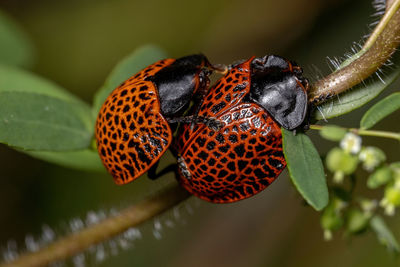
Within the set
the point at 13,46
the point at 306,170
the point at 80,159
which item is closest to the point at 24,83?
the point at 80,159

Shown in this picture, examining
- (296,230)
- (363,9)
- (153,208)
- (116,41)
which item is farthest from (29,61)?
(363,9)

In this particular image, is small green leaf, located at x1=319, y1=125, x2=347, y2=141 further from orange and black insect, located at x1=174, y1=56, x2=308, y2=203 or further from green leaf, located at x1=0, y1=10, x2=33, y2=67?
green leaf, located at x1=0, y1=10, x2=33, y2=67

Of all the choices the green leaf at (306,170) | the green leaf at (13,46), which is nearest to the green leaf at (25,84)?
the green leaf at (13,46)

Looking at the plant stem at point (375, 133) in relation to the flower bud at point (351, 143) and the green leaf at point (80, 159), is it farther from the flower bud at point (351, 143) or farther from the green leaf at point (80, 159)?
the green leaf at point (80, 159)

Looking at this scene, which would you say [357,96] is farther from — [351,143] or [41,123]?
[41,123]

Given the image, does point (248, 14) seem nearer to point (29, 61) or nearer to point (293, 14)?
point (293, 14)

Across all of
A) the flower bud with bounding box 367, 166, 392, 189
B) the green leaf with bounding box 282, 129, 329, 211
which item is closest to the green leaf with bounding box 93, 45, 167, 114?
the green leaf with bounding box 282, 129, 329, 211
